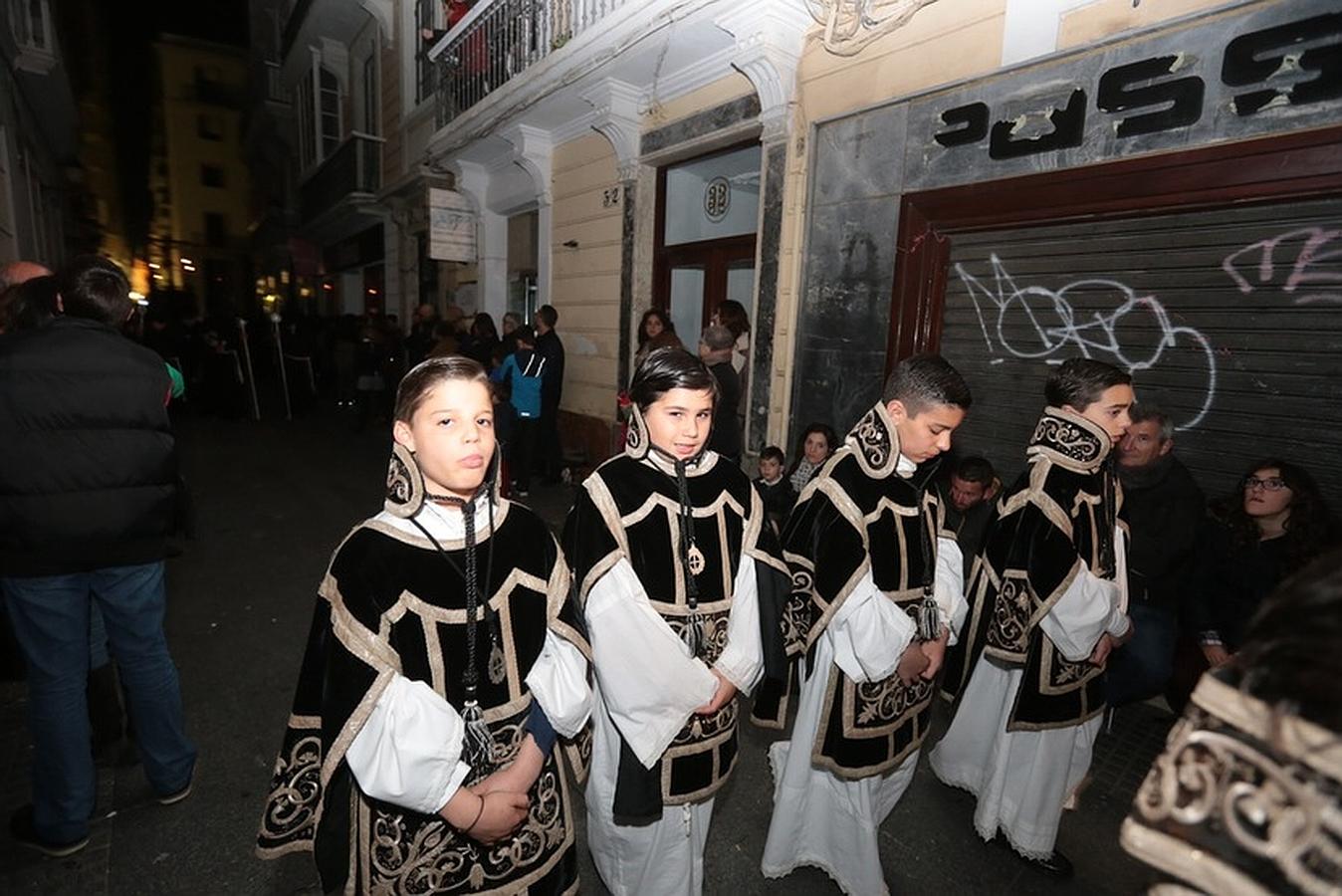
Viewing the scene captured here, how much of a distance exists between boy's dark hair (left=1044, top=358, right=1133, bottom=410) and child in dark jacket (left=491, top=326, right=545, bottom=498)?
18.7 ft

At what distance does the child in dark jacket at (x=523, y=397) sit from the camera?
7258 millimetres

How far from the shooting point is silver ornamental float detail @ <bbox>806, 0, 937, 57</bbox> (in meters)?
4.72

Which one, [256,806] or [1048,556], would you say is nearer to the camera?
[1048,556]

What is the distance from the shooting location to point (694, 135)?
668 centimetres

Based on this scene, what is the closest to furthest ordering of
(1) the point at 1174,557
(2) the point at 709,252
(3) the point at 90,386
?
(3) the point at 90,386 < (1) the point at 1174,557 < (2) the point at 709,252

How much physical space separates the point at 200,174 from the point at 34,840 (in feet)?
147

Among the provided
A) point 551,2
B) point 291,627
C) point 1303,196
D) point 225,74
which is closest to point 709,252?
point 551,2

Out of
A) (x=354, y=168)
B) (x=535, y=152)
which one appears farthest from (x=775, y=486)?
(x=354, y=168)

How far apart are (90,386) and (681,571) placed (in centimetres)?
216

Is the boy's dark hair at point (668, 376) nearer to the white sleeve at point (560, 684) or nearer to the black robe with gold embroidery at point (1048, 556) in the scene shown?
the white sleeve at point (560, 684)

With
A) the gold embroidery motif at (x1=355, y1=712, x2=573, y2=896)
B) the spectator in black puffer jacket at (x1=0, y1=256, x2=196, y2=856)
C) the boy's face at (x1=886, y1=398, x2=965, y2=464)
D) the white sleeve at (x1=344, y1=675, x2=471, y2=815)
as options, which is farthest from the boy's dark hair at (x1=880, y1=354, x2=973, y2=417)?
the spectator in black puffer jacket at (x1=0, y1=256, x2=196, y2=856)

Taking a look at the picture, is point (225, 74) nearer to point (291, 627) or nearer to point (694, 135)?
point (694, 135)

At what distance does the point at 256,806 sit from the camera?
8.79ft

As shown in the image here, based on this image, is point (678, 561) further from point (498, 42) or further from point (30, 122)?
point (30, 122)
